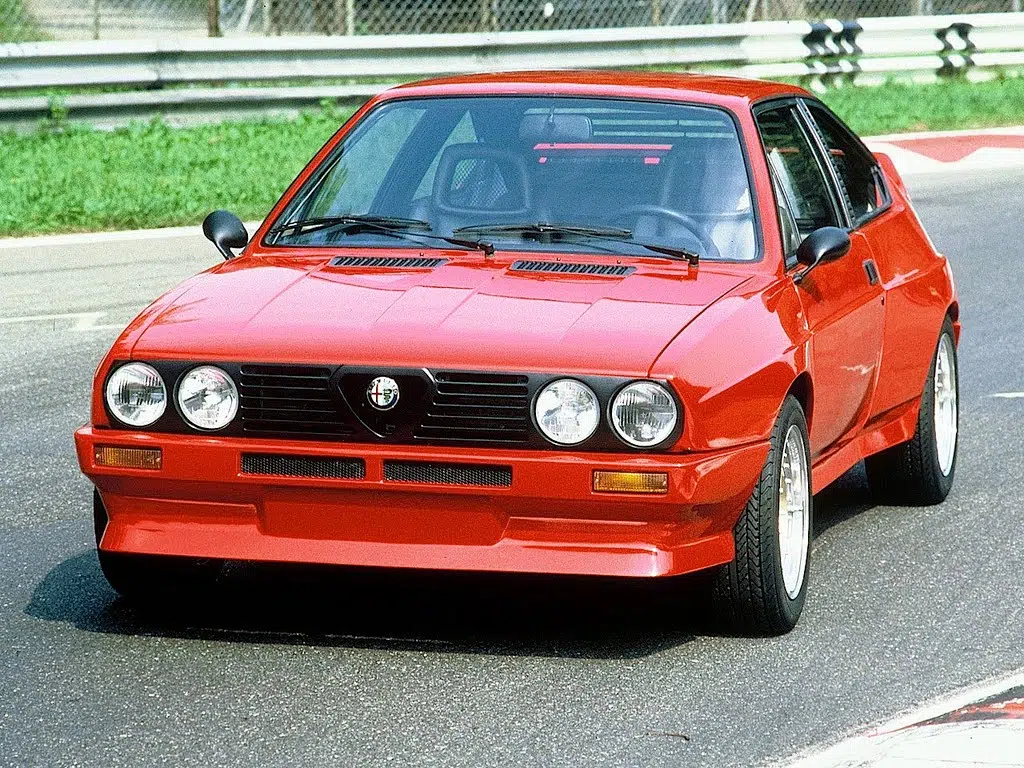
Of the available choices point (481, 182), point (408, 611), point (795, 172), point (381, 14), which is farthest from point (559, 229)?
point (381, 14)

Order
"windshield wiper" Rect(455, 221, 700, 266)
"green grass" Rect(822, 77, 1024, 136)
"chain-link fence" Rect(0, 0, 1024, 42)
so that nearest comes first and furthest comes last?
"windshield wiper" Rect(455, 221, 700, 266)
"green grass" Rect(822, 77, 1024, 136)
"chain-link fence" Rect(0, 0, 1024, 42)

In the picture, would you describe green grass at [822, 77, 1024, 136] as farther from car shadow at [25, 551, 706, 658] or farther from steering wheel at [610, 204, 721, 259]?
car shadow at [25, 551, 706, 658]

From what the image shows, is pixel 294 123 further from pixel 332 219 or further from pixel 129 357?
pixel 129 357

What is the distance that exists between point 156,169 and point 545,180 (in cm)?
960

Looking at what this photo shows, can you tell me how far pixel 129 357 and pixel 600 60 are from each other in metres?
14.2

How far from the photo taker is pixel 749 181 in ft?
19.6

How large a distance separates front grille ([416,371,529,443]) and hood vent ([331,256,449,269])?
81cm

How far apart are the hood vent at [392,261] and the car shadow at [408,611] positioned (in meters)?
0.86

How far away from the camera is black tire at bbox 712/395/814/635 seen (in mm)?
5176

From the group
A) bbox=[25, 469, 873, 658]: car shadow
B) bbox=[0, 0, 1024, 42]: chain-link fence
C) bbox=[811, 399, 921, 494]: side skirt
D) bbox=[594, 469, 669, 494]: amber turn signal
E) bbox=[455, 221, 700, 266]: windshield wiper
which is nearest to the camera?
bbox=[594, 469, 669, 494]: amber turn signal

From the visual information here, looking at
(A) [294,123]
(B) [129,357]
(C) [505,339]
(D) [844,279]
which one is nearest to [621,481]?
(C) [505,339]

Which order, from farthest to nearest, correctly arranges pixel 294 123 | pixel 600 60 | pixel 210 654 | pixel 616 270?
pixel 600 60 < pixel 294 123 < pixel 616 270 < pixel 210 654

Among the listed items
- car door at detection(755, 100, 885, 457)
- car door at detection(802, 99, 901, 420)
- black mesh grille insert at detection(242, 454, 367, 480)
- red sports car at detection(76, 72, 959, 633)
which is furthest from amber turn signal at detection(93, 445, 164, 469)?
car door at detection(802, 99, 901, 420)

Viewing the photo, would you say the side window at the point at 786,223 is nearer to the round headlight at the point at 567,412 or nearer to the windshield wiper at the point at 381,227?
the windshield wiper at the point at 381,227
